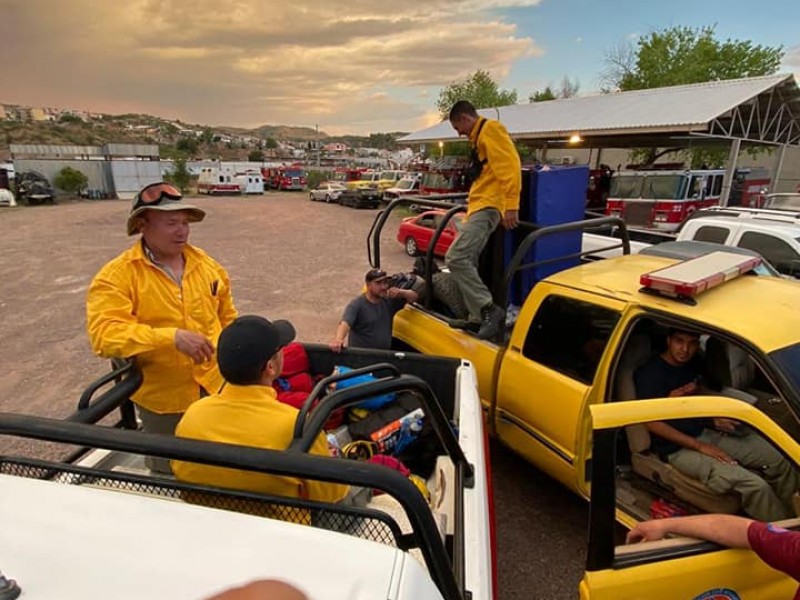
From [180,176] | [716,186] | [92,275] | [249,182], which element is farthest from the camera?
[249,182]

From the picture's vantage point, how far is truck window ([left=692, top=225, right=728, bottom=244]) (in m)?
6.38

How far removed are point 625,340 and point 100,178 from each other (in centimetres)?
3662

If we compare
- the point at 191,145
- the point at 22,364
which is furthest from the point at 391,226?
the point at 191,145

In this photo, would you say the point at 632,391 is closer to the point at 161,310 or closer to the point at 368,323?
the point at 368,323

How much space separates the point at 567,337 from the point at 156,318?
256 cm

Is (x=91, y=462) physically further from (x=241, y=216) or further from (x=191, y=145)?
(x=191, y=145)

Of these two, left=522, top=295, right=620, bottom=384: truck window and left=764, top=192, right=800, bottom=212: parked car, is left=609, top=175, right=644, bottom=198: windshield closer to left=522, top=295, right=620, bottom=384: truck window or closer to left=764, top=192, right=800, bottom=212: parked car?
left=764, top=192, right=800, bottom=212: parked car

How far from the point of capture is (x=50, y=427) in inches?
49.8

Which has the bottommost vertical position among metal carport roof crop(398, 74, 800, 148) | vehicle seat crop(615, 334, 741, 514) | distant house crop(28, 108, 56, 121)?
vehicle seat crop(615, 334, 741, 514)

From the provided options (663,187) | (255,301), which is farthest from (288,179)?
(255,301)

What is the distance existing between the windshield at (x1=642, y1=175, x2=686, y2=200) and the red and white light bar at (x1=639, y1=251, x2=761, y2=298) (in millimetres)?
11169

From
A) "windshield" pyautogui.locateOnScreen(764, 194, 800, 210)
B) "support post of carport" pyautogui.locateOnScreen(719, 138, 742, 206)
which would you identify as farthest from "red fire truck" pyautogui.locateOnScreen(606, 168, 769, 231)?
"windshield" pyautogui.locateOnScreen(764, 194, 800, 210)

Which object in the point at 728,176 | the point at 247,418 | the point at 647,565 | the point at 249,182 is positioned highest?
the point at 728,176

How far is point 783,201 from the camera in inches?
388
